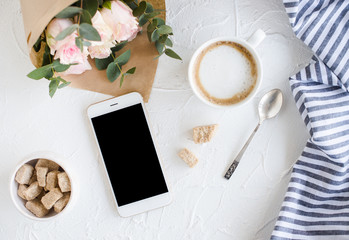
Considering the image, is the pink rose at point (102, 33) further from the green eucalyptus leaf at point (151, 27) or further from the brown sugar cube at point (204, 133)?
the brown sugar cube at point (204, 133)

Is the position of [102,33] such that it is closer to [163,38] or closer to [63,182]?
[163,38]

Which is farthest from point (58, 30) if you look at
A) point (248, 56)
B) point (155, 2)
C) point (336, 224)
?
point (336, 224)

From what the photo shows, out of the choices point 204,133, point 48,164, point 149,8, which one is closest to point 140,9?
point 149,8

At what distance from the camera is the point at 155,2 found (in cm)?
76

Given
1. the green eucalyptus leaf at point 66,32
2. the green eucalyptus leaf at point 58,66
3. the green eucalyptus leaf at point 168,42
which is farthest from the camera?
the green eucalyptus leaf at point 168,42

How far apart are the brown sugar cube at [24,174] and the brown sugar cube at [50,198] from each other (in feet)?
0.19

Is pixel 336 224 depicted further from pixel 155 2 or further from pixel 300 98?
pixel 155 2

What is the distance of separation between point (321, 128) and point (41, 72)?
56cm

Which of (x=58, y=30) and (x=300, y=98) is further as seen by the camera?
(x=300, y=98)

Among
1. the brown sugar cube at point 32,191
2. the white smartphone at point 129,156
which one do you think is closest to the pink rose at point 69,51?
the white smartphone at point 129,156

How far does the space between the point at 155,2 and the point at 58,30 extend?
0.25 metres

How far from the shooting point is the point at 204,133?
2.71 feet

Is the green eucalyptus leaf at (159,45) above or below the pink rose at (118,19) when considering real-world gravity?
below

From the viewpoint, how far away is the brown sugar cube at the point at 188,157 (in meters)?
0.83
